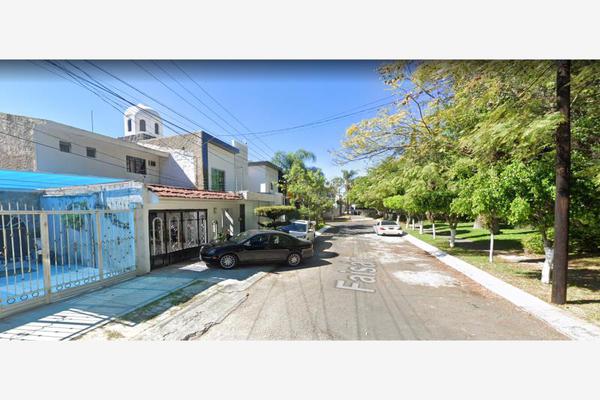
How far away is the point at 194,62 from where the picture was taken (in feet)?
12.6

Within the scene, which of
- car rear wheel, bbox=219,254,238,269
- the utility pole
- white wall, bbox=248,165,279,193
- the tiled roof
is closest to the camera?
the utility pole

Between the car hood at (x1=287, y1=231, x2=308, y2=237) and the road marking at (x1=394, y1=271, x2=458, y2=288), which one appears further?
the car hood at (x1=287, y1=231, x2=308, y2=237)

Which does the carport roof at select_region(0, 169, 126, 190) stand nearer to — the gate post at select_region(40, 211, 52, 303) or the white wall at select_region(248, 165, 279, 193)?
the gate post at select_region(40, 211, 52, 303)

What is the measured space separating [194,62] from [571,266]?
489 inches

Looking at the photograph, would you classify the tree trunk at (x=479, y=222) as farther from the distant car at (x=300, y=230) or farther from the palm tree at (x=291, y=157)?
the palm tree at (x=291, y=157)

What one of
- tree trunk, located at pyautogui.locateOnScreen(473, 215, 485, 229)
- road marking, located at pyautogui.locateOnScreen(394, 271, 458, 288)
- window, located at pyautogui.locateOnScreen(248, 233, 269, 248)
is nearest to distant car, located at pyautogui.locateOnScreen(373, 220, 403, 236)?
tree trunk, located at pyautogui.locateOnScreen(473, 215, 485, 229)

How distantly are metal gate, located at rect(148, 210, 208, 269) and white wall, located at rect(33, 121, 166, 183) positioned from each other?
16.7 feet

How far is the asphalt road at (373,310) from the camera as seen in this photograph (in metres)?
3.92

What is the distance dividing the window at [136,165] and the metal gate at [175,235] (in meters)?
5.28

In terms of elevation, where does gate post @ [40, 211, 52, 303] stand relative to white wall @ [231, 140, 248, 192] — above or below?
below

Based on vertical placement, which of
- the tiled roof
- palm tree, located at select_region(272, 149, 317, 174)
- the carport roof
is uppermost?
palm tree, located at select_region(272, 149, 317, 174)

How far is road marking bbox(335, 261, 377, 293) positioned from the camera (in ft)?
20.6

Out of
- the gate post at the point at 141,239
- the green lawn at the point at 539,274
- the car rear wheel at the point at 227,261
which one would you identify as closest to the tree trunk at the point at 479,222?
the green lawn at the point at 539,274

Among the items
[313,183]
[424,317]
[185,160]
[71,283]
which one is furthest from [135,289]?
[313,183]
